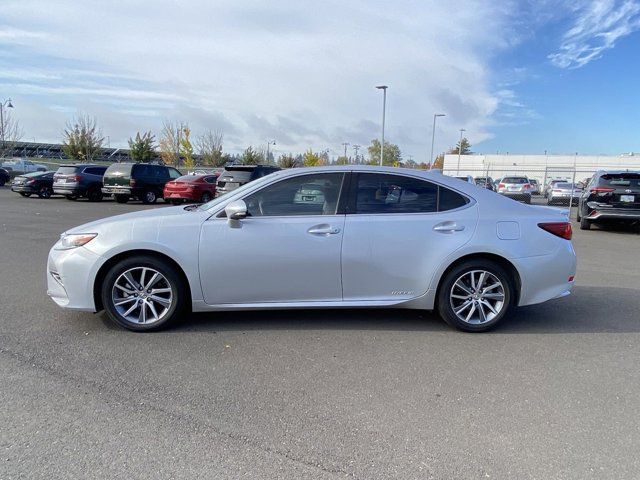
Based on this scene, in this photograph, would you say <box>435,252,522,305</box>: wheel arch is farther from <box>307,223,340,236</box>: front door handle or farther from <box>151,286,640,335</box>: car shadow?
<box>307,223,340,236</box>: front door handle

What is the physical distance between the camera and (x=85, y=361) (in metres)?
3.68

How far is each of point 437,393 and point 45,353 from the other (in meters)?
3.20

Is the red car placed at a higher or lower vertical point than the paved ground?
higher

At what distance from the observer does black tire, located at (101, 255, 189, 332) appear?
423cm

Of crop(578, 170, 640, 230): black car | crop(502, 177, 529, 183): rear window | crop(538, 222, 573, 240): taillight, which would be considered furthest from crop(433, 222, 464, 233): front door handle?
crop(502, 177, 529, 183): rear window

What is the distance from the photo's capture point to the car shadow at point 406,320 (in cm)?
455

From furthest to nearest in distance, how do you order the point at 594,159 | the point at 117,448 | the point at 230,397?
the point at 594,159, the point at 230,397, the point at 117,448

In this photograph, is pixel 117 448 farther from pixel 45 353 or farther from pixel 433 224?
pixel 433 224

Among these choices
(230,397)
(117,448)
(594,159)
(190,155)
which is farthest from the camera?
(190,155)

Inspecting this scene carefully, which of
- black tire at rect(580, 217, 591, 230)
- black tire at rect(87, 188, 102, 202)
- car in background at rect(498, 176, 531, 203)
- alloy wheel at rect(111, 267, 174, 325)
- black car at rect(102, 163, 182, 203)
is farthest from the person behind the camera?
car in background at rect(498, 176, 531, 203)

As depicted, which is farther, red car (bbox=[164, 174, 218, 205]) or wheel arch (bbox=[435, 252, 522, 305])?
red car (bbox=[164, 174, 218, 205])

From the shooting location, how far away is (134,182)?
65.4ft

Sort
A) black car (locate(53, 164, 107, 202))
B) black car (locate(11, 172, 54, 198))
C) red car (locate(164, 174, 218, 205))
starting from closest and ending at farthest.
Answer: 1. red car (locate(164, 174, 218, 205))
2. black car (locate(53, 164, 107, 202))
3. black car (locate(11, 172, 54, 198))

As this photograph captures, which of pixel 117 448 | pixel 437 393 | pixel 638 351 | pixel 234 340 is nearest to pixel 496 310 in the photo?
pixel 638 351
